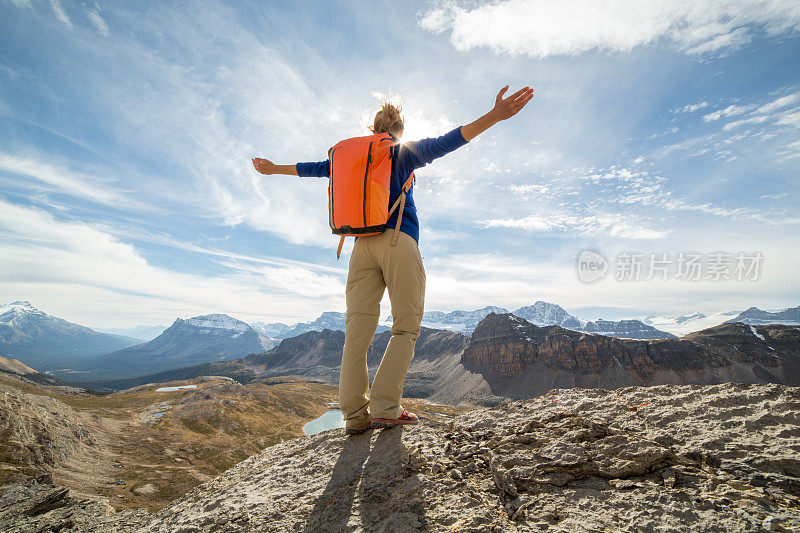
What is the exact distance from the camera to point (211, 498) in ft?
15.4

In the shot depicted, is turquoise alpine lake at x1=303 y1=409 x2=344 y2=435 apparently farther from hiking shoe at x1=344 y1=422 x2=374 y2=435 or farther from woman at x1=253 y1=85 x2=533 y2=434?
woman at x1=253 y1=85 x2=533 y2=434

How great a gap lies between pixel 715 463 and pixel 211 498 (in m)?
6.24

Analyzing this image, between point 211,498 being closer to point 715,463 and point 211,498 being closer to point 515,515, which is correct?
point 515,515

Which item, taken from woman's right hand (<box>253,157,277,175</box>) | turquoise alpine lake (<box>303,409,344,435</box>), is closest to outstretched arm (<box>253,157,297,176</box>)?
woman's right hand (<box>253,157,277,175</box>)

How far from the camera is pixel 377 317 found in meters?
5.46

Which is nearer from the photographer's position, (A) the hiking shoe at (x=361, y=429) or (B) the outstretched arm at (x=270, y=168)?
(A) the hiking shoe at (x=361, y=429)

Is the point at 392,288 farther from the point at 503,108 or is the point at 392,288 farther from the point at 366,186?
the point at 503,108

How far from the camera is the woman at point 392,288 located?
4.72 meters

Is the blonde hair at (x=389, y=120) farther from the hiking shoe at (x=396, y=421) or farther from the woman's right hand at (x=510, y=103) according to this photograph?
the hiking shoe at (x=396, y=421)

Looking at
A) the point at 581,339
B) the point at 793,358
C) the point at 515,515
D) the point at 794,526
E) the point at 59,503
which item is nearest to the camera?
the point at 794,526

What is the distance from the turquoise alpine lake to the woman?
303 feet

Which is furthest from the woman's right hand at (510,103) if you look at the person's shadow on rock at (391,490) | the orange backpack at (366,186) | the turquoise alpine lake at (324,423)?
the turquoise alpine lake at (324,423)

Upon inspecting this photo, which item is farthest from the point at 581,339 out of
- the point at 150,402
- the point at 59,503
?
the point at 59,503

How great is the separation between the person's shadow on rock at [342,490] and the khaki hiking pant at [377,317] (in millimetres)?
441
